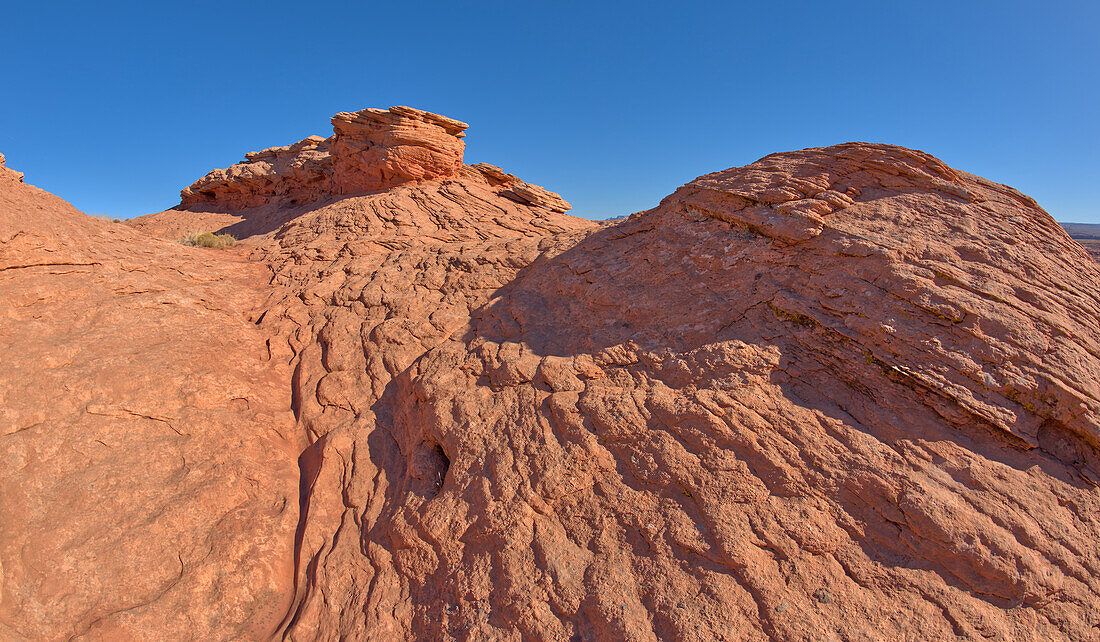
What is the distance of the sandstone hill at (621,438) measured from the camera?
2.56m

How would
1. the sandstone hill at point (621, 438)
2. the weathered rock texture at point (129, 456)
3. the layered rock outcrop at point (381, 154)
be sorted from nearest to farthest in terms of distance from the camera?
the sandstone hill at point (621, 438) < the weathered rock texture at point (129, 456) < the layered rock outcrop at point (381, 154)

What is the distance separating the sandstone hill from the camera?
8.41 feet

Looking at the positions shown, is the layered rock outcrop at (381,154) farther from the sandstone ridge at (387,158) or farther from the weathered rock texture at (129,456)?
the weathered rock texture at (129,456)

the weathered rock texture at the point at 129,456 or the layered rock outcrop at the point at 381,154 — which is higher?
the layered rock outcrop at the point at 381,154

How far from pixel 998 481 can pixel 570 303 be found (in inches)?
135

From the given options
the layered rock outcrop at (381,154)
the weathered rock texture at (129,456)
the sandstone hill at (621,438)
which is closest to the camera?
the sandstone hill at (621,438)

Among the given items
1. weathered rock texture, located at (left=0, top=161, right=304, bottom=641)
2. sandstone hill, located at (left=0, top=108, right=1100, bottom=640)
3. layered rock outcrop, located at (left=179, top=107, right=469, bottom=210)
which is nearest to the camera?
sandstone hill, located at (left=0, top=108, right=1100, bottom=640)

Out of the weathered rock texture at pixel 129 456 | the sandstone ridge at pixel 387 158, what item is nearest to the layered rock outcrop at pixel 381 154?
the sandstone ridge at pixel 387 158

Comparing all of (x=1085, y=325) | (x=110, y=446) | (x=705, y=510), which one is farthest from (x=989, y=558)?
(x=110, y=446)

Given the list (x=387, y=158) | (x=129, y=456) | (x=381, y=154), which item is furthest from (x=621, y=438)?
(x=381, y=154)

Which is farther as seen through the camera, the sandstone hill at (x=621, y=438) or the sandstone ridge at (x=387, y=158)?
the sandstone ridge at (x=387, y=158)

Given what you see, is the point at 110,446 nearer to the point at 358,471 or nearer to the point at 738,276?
the point at 358,471

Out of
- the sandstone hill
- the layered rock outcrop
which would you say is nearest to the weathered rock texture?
the sandstone hill

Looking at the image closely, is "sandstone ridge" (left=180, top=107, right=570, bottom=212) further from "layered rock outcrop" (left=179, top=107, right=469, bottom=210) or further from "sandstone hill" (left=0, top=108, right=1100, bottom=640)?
"sandstone hill" (left=0, top=108, right=1100, bottom=640)
